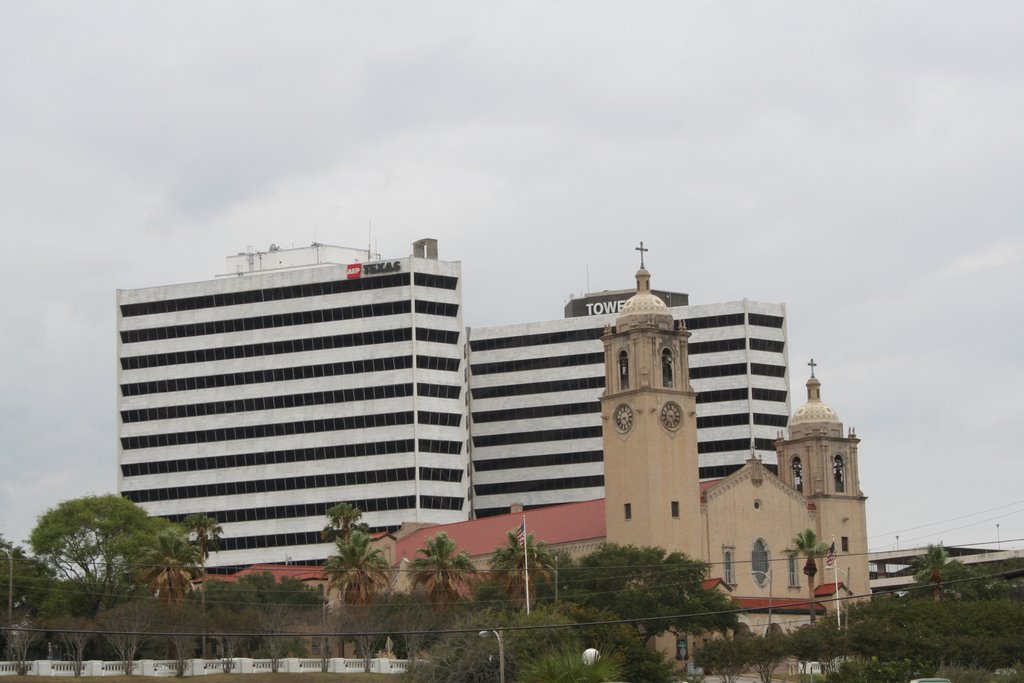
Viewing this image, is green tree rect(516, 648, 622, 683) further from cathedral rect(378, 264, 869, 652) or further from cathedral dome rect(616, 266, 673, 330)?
cathedral dome rect(616, 266, 673, 330)

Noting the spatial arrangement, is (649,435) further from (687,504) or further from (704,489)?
(704,489)

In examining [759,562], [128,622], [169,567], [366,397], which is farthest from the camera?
[366,397]

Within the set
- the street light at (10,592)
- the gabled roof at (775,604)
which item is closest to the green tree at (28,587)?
the street light at (10,592)

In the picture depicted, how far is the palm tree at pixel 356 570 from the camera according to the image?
11062 centimetres

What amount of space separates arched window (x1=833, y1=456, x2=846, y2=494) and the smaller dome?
10.2ft

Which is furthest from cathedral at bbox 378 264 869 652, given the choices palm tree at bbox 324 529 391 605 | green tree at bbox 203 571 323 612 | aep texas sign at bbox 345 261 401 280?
aep texas sign at bbox 345 261 401 280

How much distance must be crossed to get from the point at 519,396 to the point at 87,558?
65222 millimetres

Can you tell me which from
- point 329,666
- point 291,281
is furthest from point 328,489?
point 329,666

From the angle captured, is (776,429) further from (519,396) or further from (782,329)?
(519,396)

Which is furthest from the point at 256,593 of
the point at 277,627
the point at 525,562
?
the point at 525,562

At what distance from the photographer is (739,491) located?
397 ft

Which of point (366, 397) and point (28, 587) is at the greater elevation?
point (366, 397)

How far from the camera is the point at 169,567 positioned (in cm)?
11312

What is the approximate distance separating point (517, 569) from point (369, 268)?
233ft
